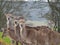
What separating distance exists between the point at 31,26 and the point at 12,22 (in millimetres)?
230

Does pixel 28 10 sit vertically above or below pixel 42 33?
above

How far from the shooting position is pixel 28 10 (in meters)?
2.39

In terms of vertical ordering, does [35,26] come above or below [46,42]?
above

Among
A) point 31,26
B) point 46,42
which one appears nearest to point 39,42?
point 46,42

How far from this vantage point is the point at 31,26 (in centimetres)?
231

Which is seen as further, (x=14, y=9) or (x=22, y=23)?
(x=14, y=9)

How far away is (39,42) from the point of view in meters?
2.20

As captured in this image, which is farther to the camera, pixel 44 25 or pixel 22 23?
→ pixel 44 25

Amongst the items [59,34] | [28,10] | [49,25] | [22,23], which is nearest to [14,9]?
[28,10]

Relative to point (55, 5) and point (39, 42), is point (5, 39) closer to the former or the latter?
point (39, 42)

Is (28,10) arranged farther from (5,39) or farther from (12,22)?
Answer: (5,39)

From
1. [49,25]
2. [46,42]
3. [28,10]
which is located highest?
[28,10]

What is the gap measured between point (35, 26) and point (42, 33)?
0.14 meters

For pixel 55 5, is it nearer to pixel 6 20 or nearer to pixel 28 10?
pixel 28 10
